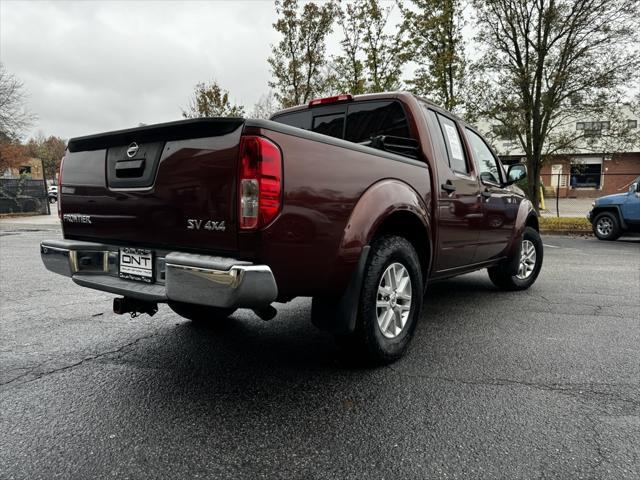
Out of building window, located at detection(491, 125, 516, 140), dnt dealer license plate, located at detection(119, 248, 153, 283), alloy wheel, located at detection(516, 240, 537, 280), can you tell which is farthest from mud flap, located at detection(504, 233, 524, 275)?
building window, located at detection(491, 125, 516, 140)

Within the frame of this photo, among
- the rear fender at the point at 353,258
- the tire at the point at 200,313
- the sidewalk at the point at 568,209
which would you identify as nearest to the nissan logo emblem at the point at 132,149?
the rear fender at the point at 353,258

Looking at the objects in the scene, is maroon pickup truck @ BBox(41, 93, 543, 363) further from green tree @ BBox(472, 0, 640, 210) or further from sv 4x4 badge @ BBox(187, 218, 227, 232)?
green tree @ BBox(472, 0, 640, 210)

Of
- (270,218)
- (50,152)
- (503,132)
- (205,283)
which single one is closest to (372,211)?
(270,218)

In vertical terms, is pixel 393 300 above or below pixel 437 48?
below

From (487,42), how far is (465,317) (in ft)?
41.8

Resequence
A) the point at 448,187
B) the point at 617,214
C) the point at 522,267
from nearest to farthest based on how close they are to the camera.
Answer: the point at 448,187, the point at 522,267, the point at 617,214

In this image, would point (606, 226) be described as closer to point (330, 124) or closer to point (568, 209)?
point (330, 124)

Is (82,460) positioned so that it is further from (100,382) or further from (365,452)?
(365,452)

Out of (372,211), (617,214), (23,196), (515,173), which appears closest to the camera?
(372,211)

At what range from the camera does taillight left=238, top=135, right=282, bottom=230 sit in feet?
6.73

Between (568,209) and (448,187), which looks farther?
(568,209)

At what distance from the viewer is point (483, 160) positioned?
4539 millimetres

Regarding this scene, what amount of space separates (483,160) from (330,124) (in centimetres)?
176

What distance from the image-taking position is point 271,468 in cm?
180
